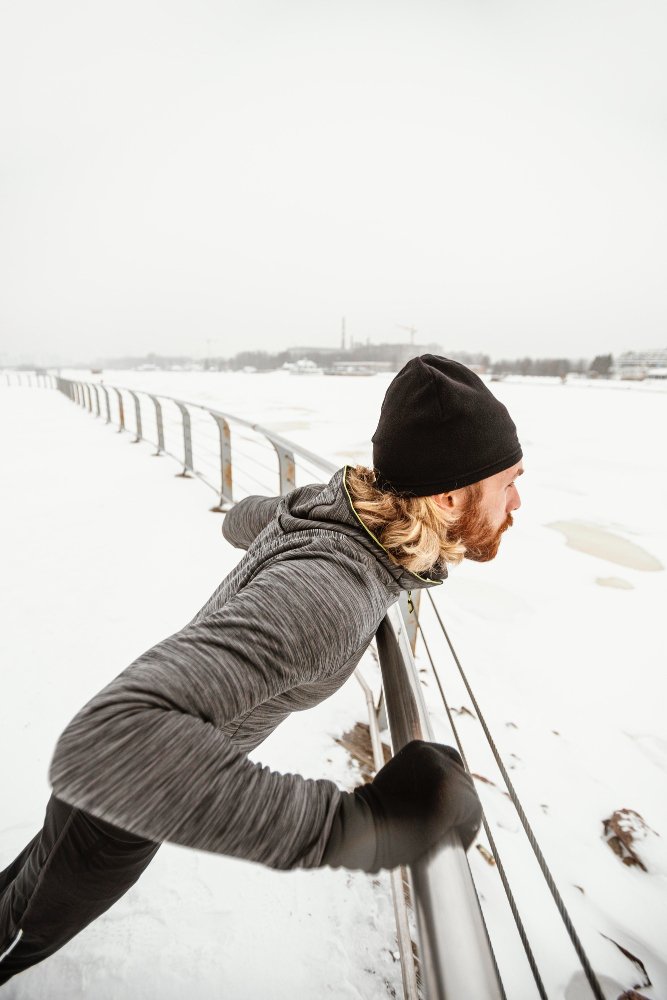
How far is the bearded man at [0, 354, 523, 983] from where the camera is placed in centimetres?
52

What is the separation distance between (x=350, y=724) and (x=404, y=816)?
53.1 inches

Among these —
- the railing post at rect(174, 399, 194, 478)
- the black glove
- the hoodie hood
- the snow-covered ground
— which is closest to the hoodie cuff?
the black glove

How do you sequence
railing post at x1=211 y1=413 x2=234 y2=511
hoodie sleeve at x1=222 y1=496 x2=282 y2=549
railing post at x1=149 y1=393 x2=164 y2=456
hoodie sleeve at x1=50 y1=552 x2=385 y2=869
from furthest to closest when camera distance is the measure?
railing post at x1=149 y1=393 x2=164 y2=456, railing post at x1=211 y1=413 x2=234 y2=511, hoodie sleeve at x1=222 y1=496 x2=282 y2=549, hoodie sleeve at x1=50 y1=552 x2=385 y2=869

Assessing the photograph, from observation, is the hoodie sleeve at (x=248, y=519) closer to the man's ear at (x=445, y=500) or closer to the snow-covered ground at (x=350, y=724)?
the man's ear at (x=445, y=500)

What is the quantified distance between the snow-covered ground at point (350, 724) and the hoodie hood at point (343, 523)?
976 millimetres

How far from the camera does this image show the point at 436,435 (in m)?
0.87

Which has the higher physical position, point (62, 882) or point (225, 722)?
point (225, 722)

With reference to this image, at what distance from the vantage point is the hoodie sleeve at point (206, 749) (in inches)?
20.1

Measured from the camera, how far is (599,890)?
1.38 metres

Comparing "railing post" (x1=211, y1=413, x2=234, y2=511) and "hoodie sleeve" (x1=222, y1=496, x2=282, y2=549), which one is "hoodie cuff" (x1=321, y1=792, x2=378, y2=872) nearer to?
"hoodie sleeve" (x1=222, y1=496, x2=282, y2=549)

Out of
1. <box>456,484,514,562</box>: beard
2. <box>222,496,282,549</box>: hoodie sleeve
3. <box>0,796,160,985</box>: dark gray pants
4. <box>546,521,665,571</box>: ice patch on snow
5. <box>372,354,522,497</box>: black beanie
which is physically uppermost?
<box>372,354,522,497</box>: black beanie

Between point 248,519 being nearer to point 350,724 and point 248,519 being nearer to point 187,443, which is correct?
point 350,724

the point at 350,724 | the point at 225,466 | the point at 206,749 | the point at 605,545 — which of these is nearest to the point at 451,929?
the point at 206,749

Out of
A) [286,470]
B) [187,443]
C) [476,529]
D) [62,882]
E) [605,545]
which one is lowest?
[605,545]
